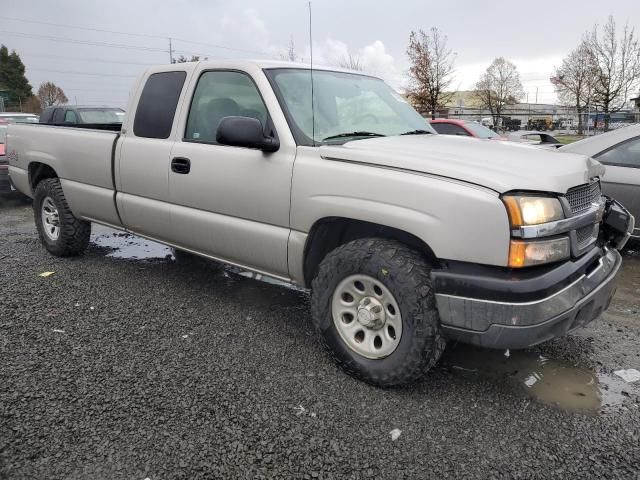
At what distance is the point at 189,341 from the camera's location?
3.62 m

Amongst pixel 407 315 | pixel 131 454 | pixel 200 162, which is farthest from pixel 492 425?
pixel 200 162

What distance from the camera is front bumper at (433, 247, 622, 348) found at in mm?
2477

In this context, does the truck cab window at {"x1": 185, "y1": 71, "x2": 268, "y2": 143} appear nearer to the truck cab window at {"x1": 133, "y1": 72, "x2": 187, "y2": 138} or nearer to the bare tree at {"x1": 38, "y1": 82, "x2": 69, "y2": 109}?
the truck cab window at {"x1": 133, "y1": 72, "x2": 187, "y2": 138}

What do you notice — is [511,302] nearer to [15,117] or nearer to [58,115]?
[58,115]

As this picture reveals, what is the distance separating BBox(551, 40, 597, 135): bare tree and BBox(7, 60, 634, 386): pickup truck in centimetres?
3161

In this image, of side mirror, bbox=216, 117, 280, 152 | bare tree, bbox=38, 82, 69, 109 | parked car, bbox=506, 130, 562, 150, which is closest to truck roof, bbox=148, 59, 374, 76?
side mirror, bbox=216, 117, 280, 152

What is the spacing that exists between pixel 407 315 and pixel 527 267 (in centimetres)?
64

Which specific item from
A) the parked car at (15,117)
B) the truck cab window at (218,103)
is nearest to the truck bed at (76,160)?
the truck cab window at (218,103)

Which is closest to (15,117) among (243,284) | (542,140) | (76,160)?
(76,160)

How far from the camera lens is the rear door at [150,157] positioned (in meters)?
4.12

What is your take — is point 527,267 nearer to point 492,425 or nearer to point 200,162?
point 492,425

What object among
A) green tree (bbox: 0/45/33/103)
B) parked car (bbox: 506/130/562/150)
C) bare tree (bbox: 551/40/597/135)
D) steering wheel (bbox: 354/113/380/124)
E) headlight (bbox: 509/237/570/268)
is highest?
green tree (bbox: 0/45/33/103)

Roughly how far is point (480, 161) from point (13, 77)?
81.3 metres

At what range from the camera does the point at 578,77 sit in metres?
35.3
